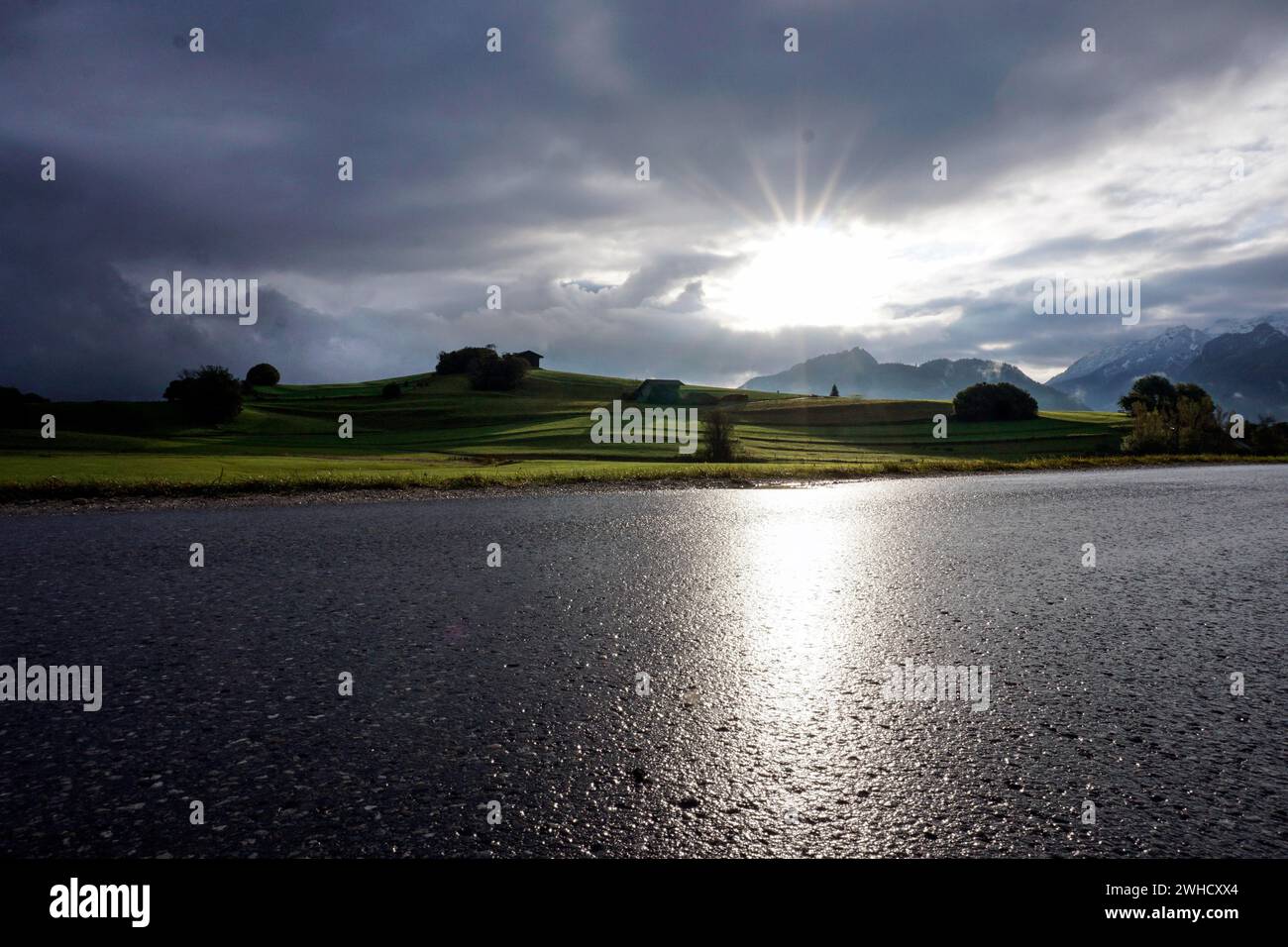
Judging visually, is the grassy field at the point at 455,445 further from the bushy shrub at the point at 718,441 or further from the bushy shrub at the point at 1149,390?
the bushy shrub at the point at 1149,390

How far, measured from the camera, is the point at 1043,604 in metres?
7.96

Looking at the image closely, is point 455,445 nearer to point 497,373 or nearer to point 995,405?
point 497,373

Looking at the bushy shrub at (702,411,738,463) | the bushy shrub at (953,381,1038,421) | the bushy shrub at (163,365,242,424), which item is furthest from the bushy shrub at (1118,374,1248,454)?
the bushy shrub at (163,365,242,424)

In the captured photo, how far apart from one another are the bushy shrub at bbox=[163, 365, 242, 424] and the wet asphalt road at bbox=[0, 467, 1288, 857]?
2934 inches

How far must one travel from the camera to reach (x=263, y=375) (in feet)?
400

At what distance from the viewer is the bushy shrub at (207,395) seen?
76.2m

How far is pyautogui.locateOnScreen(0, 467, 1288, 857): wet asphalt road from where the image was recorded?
134 inches

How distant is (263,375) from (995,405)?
375 feet

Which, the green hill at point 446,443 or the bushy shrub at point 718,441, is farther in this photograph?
the bushy shrub at point 718,441

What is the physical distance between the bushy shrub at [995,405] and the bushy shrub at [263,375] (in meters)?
109

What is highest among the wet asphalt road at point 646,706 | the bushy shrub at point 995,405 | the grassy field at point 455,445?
the bushy shrub at point 995,405

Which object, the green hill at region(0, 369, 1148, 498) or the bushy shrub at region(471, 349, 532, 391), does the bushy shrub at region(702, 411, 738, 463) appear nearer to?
the green hill at region(0, 369, 1148, 498)
